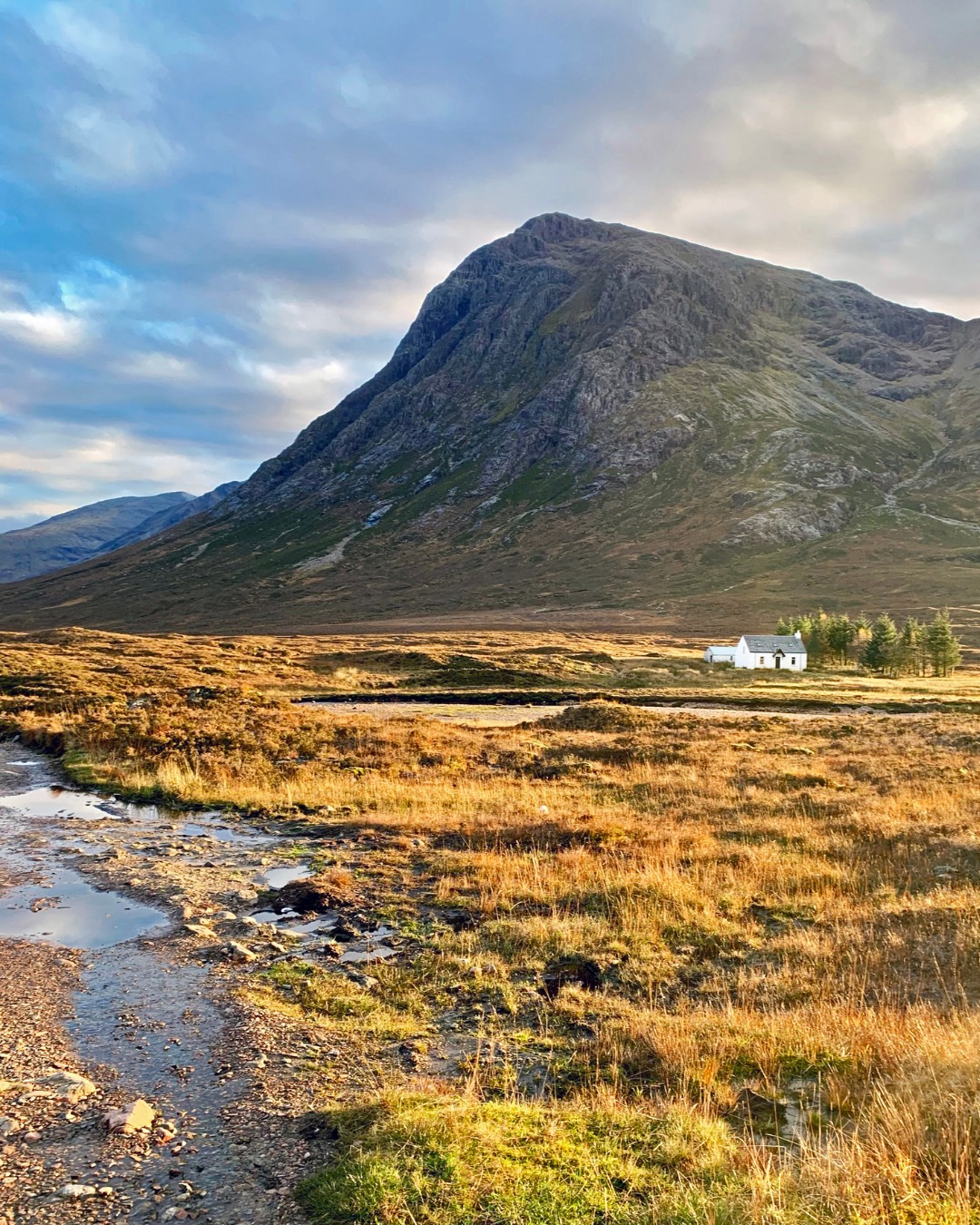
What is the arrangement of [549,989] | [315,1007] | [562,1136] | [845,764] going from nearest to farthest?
[562,1136]
[315,1007]
[549,989]
[845,764]

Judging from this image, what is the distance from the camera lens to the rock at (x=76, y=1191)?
6.20 metres

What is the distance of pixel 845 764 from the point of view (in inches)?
1141

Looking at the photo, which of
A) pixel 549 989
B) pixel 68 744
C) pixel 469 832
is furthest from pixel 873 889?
pixel 68 744

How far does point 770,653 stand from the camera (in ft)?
328

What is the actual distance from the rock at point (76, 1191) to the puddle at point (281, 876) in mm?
8832

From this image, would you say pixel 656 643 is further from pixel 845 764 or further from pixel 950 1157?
pixel 950 1157

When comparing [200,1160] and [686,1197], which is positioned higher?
[686,1197]

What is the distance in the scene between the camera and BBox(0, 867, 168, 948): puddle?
40.8 ft

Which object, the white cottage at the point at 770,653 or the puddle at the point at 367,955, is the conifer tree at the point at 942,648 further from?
the puddle at the point at 367,955

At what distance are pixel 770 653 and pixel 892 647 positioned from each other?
15450 mm

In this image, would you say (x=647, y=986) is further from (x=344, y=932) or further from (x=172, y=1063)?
(x=172, y=1063)

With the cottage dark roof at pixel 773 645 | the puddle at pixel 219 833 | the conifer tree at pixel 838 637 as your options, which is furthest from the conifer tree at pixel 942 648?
the puddle at pixel 219 833

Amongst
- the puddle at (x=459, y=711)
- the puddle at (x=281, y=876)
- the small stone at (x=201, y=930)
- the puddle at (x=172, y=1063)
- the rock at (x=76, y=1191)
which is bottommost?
the puddle at (x=459, y=711)

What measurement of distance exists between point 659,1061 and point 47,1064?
274 inches
